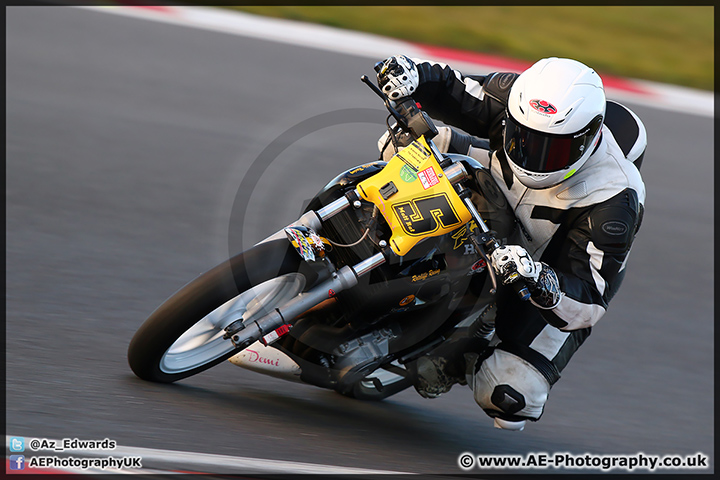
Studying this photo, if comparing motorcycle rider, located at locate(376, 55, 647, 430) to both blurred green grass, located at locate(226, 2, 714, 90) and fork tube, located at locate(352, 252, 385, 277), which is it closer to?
fork tube, located at locate(352, 252, 385, 277)

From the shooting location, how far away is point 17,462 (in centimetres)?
258

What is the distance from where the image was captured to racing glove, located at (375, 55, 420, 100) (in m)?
3.31

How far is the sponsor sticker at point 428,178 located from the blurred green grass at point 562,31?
6.34 metres

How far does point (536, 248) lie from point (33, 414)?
1.94 m

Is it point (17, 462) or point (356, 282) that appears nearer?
point (17, 462)

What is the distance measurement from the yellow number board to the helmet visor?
0.29 metres

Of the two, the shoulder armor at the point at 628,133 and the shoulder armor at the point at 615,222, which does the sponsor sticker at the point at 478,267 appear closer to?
the shoulder armor at the point at 615,222

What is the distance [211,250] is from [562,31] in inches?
274

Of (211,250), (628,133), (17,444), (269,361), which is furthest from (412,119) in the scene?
(211,250)

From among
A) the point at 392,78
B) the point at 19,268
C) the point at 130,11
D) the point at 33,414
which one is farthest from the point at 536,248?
the point at 130,11

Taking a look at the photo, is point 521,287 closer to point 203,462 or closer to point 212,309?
point 212,309

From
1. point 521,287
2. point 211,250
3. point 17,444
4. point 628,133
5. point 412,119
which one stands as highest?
point 211,250

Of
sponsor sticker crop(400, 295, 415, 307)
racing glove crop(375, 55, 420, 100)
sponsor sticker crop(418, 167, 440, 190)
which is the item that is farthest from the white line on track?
racing glove crop(375, 55, 420, 100)

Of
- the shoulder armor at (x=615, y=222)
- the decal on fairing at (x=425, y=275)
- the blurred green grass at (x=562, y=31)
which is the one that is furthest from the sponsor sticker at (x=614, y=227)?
the blurred green grass at (x=562, y=31)
